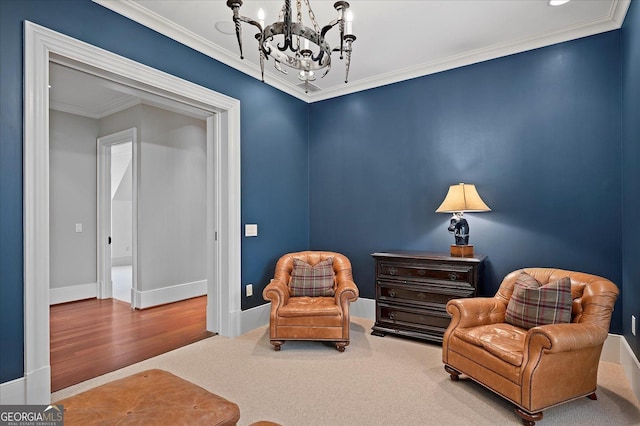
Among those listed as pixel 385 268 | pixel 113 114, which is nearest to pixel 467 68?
pixel 385 268

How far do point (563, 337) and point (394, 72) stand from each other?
10.4 feet

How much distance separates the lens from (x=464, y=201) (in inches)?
129

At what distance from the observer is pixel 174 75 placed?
3133 millimetres

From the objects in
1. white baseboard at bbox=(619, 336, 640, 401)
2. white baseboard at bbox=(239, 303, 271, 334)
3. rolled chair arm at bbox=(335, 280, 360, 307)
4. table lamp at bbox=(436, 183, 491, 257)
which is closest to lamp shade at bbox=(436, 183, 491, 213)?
table lamp at bbox=(436, 183, 491, 257)

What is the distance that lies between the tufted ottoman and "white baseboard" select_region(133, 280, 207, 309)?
335cm

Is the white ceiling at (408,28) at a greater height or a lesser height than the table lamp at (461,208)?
greater

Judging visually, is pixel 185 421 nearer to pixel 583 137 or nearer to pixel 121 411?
pixel 121 411

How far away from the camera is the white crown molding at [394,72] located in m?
2.79

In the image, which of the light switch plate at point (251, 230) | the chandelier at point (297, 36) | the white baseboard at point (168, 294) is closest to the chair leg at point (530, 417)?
the chandelier at point (297, 36)

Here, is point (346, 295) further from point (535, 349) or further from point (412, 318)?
point (535, 349)

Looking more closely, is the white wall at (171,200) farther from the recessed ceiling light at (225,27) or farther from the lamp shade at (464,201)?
the lamp shade at (464,201)

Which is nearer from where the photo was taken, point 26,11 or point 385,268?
point 26,11

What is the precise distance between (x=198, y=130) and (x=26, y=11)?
3.28 meters

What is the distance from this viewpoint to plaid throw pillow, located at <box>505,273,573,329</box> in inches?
93.8
